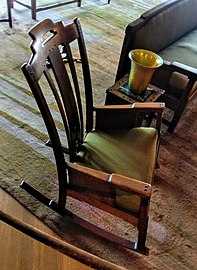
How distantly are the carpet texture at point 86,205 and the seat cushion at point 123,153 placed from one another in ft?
1.22

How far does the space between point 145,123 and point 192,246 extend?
949 millimetres

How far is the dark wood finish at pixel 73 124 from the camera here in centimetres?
126

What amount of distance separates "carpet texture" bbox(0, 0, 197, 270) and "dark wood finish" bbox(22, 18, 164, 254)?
2.7 inches

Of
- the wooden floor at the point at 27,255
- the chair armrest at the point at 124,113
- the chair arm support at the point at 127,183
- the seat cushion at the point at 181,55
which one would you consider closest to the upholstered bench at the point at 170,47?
the seat cushion at the point at 181,55

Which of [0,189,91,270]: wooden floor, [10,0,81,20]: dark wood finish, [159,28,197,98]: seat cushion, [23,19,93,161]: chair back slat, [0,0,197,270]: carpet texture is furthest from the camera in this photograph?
[10,0,81,20]: dark wood finish

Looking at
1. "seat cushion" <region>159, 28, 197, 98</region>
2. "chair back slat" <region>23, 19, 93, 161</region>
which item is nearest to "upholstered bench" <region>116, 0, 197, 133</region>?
"seat cushion" <region>159, 28, 197, 98</region>

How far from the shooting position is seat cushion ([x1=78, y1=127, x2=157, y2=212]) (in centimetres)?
152

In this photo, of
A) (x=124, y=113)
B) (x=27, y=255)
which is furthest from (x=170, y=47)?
(x=27, y=255)

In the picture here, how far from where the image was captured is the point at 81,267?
1560 mm

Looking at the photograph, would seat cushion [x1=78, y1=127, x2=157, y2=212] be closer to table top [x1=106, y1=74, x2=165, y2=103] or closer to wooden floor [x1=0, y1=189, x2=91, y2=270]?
table top [x1=106, y1=74, x2=165, y2=103]

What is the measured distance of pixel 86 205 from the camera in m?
1.82

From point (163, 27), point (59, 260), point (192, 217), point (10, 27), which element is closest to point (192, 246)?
point (192, 217)

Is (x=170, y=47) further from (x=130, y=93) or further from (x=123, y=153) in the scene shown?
(x=123, y=153)

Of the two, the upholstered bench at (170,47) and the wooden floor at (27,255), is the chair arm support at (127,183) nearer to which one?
the wooden floor at (27,255)
